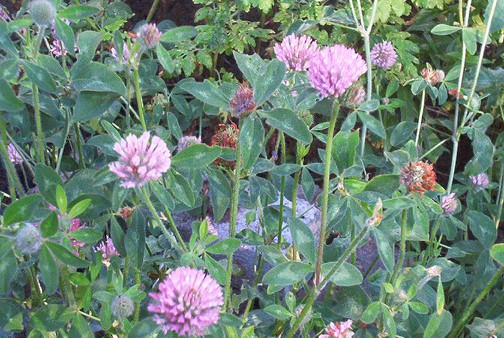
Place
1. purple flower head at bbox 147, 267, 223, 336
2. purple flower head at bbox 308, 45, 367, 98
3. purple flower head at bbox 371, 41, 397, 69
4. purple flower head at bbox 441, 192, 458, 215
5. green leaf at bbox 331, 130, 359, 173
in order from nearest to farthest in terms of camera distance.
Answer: purple flower head at bbox 147, 267, 223, 336, purple flower head at bbox 308, 45, 367, 98, green leaf at bbox 331, 130, 359, 173, purple flower head at bbox 441, 192, 458, 215, purple flower head at bbox 371, 41, 397, 69

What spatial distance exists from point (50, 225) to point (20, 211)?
0.22ft

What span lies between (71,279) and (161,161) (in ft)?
1.21

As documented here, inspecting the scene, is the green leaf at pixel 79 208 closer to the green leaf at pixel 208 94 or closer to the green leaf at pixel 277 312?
the green leaf at pixel 208 94

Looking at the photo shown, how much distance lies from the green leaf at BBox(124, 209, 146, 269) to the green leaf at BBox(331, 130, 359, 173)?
1.25 feet

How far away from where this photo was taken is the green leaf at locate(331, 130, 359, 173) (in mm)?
A: 1179

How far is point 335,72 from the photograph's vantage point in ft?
3.09

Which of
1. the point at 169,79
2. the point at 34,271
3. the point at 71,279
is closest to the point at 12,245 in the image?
the point at 71,279

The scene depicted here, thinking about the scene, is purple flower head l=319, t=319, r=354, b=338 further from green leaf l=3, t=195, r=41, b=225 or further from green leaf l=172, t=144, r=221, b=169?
green leaf l=3, t=195, r=41, b=225

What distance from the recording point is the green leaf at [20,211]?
964 mm

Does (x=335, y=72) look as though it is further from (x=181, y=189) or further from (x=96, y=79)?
(x=96, y=79)

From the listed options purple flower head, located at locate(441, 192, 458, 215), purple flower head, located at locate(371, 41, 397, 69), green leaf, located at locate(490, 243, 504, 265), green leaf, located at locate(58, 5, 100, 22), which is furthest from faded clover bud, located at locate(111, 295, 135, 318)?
purple flower head, located at locate(371, 41, 397, 69)

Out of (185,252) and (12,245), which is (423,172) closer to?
(185,252)

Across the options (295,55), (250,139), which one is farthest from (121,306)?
(295,55)

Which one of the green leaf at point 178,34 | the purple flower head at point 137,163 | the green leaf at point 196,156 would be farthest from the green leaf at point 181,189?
the green leaf at point 178,34
